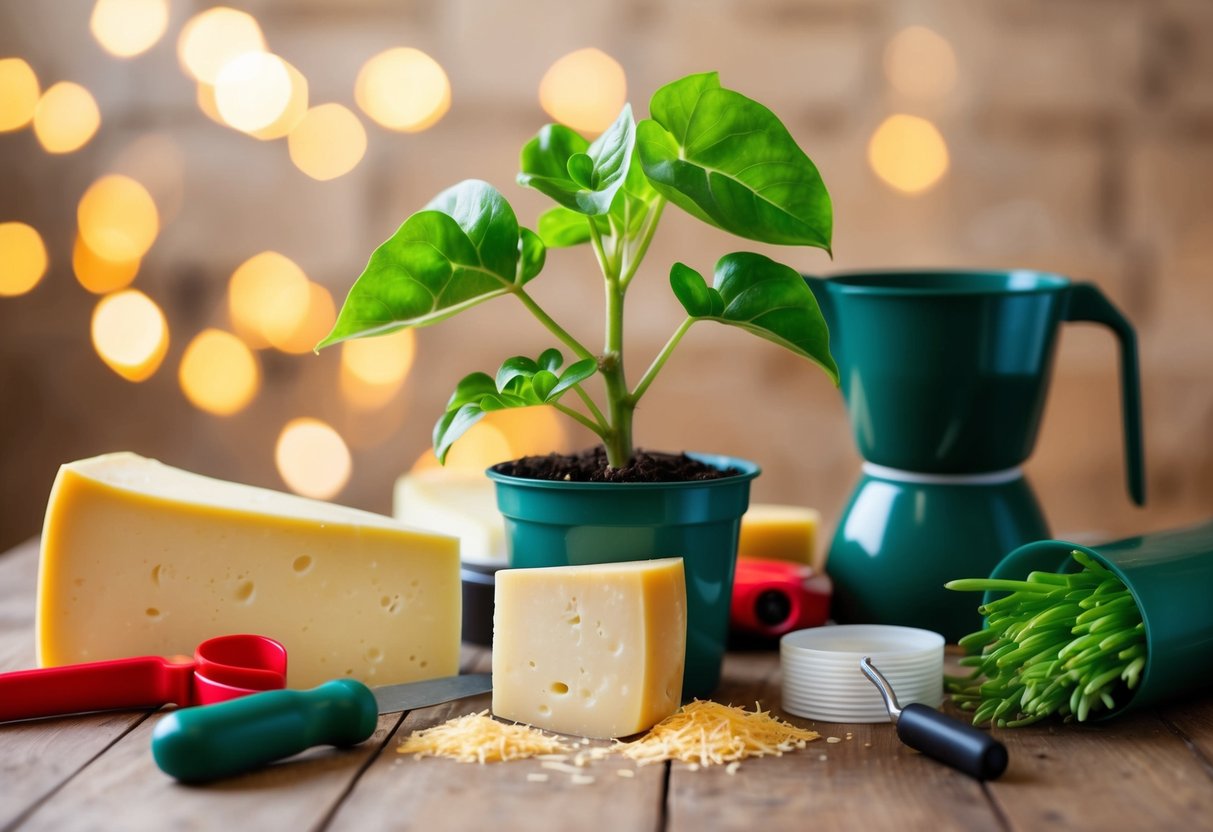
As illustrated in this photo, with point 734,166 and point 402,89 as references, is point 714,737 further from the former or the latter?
point 402,89

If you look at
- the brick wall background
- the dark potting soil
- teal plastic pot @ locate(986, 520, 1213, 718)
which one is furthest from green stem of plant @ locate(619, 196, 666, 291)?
the brick wall background

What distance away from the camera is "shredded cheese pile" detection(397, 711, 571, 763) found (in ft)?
2.50

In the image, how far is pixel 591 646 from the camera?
0.81m

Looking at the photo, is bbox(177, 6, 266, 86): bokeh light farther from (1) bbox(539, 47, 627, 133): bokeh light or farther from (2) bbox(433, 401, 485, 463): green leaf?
(2) bbox(433, 401, 485, 463): green leaf

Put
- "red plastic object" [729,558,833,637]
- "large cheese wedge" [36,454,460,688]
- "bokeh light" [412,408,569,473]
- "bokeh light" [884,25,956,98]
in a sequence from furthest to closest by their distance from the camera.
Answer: "bokeh light" [412,408,569,473]
"bokeh light" [884,25,956,98]
"red plastic object" [729,558,833,637]
"large cheese wedge" [36,454,460,688]

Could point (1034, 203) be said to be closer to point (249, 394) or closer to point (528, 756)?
point (249, 394)

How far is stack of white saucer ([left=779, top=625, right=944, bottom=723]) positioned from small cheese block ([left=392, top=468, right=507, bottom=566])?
0.85ft

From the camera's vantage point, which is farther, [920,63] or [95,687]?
[920,63]

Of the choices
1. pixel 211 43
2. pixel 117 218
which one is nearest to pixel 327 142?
pixel 211 43

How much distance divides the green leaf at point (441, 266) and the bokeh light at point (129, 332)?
0.94 m

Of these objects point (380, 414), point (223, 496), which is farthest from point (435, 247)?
point (380, 414)

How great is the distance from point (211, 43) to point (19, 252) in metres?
0.37

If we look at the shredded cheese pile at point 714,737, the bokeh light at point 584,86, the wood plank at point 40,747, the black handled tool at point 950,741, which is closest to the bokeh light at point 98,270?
the bokeh light at point 584,86

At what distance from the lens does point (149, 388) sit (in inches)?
67.4
